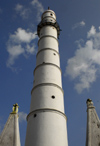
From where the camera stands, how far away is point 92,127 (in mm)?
14094

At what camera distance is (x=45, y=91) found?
650 inches

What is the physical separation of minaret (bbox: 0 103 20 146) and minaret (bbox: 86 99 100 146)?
567 centimetres

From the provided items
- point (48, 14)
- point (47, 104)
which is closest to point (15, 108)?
point (47, 104)

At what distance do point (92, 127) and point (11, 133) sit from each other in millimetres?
6693

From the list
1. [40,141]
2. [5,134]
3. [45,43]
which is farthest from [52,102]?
[45,43]

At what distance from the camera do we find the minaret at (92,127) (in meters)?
13.1

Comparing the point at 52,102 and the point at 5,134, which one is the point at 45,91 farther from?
the point at 5,134

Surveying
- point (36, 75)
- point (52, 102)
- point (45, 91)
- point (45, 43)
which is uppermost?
point (45, 43)

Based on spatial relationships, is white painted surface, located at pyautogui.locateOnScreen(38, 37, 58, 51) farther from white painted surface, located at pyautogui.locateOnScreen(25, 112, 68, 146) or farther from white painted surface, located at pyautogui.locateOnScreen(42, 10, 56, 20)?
white painted surface, located at pyautogui.locateOnScreen(25, 112, 68, 146)

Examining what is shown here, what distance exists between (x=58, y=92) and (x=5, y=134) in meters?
6.34

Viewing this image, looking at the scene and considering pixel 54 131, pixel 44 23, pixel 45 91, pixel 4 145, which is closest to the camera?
pixel 4 145

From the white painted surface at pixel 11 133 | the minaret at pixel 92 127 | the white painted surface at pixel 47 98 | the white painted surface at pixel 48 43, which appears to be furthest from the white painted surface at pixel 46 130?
→ the white painted surface at pixel 48 43

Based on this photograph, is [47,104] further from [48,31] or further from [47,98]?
[48,31]

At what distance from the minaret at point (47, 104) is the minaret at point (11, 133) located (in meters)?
1.13
